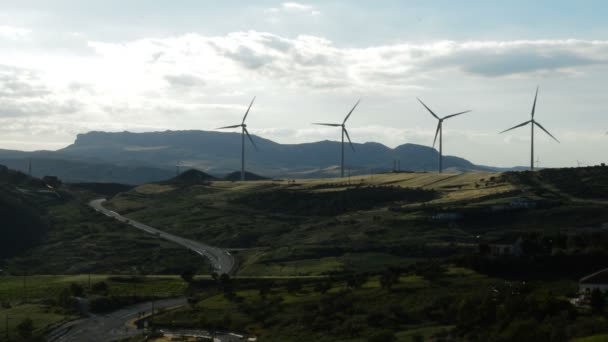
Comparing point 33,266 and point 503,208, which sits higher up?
point 503,208

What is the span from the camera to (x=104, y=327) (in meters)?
108

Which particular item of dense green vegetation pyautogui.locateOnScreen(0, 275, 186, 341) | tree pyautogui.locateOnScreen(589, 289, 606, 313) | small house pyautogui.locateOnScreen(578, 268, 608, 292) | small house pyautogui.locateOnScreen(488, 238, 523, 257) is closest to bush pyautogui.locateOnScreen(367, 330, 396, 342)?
tree pyautogui.locateOnScreen(589, 289, 606, 313)

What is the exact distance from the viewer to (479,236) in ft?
556

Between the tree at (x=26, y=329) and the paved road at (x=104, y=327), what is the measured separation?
7.70ft

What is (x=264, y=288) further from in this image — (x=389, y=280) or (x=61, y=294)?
(x=61, y=294)

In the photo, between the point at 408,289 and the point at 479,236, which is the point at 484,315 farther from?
the point at 479,236

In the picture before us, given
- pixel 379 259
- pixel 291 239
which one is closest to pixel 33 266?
pixel 291 239

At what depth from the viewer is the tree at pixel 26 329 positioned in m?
102

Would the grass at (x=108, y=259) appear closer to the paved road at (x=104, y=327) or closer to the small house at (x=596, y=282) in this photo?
the paved road at (x=104, y=327)

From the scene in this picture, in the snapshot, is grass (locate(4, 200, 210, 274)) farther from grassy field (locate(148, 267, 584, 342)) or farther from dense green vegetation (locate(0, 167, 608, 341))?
grassy field (locate(148, 267, 584, 342))

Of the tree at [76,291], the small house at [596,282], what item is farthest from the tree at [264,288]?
the small house at [596,282]

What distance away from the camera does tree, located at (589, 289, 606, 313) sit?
267ft

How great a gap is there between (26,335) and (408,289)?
150 feet

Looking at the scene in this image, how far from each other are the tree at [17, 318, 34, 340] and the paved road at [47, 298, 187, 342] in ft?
7.70
